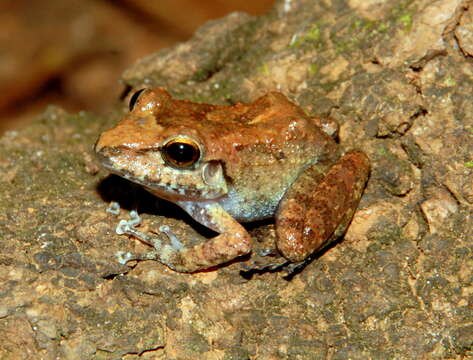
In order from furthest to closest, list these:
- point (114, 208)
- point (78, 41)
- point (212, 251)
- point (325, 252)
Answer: point (78, 41)
point (114, 208)
point (325, 252)
point (212, 251)

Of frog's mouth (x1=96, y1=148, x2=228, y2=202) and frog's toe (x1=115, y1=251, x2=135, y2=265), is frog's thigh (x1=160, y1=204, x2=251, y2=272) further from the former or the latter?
frog's mouth (x1=96, y1=148, x2=228, y2=202)

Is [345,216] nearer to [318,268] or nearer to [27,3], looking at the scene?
[318,268]

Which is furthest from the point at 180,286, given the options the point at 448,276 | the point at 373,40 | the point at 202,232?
the point at 373,40

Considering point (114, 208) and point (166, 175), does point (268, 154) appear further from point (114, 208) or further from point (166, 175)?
point (114, 208)

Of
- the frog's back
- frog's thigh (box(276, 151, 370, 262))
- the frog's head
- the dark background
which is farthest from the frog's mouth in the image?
the dark background

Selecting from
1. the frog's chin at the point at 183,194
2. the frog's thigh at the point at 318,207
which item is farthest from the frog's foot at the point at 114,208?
the frog's thigh at the point at 318,207

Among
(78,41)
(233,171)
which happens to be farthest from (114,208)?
(78,41)

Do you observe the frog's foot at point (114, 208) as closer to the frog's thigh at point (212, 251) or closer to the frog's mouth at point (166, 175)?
the frog's mouth at point (166, 175)
